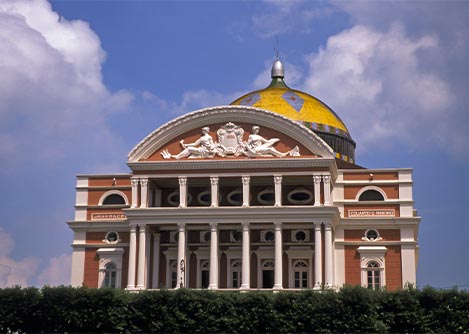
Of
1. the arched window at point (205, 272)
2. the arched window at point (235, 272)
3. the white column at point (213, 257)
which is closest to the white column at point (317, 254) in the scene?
the white column at point (213, 257)

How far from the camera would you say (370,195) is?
65375 millimetres

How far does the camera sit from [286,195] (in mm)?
64875

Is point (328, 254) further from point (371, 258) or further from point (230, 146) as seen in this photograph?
point (230, 146)

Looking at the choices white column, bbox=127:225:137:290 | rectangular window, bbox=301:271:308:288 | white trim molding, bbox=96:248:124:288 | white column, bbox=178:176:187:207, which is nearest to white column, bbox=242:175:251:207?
white column, bbox=178:176:187:207

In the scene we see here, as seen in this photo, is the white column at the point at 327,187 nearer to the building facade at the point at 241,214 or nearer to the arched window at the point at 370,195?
the building facade at the point at 241,214

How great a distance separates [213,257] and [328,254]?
772 cm

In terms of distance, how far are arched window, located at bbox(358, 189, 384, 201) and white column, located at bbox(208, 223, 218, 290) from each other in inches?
442

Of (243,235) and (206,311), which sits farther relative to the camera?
(243,235)

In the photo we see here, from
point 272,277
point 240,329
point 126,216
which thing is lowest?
point 240,329

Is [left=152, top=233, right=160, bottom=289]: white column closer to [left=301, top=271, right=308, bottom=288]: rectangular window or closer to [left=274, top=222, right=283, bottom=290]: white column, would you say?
[left=274, top=222, right=283, bottom=290]: white column

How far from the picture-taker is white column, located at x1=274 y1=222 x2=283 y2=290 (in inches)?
2344

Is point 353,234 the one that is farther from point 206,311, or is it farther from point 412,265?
point 206,311

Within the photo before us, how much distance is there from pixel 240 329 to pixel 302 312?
11.2 ft

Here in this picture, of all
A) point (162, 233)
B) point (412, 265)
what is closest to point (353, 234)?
point (412, 265)
